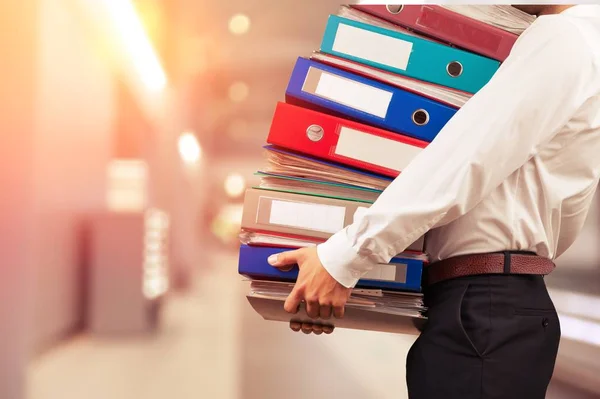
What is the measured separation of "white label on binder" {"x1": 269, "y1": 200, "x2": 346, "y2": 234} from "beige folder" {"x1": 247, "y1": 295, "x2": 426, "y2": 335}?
0.13 metres

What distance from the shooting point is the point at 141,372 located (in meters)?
2.70

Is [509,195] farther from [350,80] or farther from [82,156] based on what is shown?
[82,156]

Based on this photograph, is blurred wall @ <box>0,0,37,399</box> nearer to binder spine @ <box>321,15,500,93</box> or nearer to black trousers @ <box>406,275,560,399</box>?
binder spine @ <box>321,15,500,93</box>

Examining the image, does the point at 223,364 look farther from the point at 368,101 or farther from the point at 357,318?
the point at 368,101

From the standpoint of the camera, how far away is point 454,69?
102 centimetres

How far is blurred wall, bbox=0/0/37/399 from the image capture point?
2.17 metres

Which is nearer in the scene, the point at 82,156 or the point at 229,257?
the point at 229,257

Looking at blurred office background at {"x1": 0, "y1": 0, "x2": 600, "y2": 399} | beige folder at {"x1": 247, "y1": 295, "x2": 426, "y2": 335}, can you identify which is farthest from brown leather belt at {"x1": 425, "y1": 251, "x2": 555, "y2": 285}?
blurred office background at {"x1": 0, "y1": 0, "x2": 600, "y2": 399}

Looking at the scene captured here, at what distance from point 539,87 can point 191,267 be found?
4615 mm

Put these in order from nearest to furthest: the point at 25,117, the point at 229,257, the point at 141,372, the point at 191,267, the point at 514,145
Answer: the point at 514,145, the point at 25,117, the point at 141,372, the point at 229,257, the point at 191,267

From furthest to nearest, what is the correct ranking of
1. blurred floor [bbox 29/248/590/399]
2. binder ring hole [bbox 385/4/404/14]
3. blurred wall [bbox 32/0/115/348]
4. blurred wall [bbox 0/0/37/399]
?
blurred wall [bbox 32/0/115/348] → blurred floor [bbox 29/248/590/399] → blurred wall [bbox 0/0/37/399] → binder ring hole [bbox 385/4/404/14]

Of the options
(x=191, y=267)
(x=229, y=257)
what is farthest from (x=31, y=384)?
(x=191, y=267)

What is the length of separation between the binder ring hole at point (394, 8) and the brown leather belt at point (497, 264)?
460 millimetres

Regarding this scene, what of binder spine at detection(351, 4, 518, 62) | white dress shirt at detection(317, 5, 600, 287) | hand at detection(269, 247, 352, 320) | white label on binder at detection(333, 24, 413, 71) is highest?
binder spine at detection(351, 4, 518, 62)
